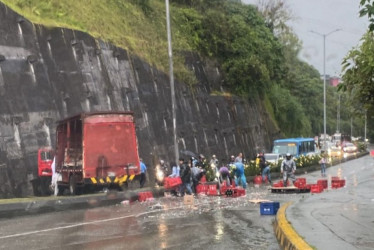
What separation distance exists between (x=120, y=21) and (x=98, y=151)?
17.6 metres

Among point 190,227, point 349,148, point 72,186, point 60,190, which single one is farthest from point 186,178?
point 349,148

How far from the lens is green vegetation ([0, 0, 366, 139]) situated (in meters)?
33.5

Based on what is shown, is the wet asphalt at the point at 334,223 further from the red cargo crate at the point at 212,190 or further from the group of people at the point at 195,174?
the group of people at the point at 195,174

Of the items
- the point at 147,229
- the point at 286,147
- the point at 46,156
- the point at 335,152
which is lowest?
the point at 147,229

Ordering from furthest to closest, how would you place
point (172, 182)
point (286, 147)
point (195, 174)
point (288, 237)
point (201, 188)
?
point (286, 147) → point (195, 174) → point (201, 188) → point (172, 182) → point (288, 237)

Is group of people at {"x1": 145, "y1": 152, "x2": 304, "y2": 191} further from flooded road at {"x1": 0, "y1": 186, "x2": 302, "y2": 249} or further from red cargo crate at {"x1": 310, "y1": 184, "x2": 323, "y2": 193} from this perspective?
flooded road at {"x1": 0, "y1": 186, "x2": 302, "y2": 249}

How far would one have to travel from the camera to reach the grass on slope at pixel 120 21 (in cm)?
3022

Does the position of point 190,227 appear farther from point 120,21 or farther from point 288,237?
point 120,21

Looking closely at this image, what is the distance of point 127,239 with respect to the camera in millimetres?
11609

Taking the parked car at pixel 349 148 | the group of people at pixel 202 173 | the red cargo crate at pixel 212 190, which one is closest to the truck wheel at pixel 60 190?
the group of people at pixel 202 173

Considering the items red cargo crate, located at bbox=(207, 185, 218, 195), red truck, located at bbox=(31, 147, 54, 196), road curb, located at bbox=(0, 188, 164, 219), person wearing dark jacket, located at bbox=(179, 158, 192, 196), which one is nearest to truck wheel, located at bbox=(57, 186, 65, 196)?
red truck, located at bbox=(31, 147, 54, 196)

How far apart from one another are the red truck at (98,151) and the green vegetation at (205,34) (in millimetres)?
7986

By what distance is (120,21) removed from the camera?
38.3 metres

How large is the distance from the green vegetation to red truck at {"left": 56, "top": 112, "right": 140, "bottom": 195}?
799 cm
